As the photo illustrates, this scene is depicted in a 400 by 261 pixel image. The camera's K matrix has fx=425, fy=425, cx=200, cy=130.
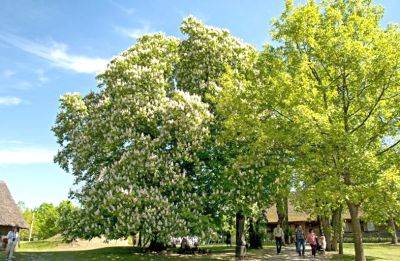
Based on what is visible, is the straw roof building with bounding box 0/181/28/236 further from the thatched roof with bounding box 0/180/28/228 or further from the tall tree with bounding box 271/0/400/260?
the tall tree with bounding box 271/0/400/260

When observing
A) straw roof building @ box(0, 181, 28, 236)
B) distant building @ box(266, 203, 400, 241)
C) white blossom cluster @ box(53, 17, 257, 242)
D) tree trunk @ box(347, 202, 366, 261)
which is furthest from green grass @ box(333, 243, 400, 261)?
straw roof building @ box(0, 181, 28, 236)

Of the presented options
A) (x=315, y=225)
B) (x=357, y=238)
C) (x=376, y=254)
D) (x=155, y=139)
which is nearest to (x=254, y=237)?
(x=376, y=254)

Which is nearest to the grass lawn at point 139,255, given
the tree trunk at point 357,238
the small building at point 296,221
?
the tree trunk at point 357,238

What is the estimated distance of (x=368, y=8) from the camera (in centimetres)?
2636

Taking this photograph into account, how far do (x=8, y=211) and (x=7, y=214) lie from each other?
41.9 inches

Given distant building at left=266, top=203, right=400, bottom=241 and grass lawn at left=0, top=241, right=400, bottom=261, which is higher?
distant building at left=266, top=203, right=400, bottom=241

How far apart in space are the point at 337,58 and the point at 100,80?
18339 millimetres

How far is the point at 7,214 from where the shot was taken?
46.5m

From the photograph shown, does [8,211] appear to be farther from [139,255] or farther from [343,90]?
[343,90]

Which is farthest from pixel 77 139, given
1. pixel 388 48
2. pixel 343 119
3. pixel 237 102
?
pixel 388 48

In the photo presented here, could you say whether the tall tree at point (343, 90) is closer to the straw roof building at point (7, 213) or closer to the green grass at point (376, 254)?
the green grass at point (376, 254)

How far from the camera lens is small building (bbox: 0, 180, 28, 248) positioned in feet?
148

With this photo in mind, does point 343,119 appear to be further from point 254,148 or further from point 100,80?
point 100,80

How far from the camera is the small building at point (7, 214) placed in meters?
45.2
